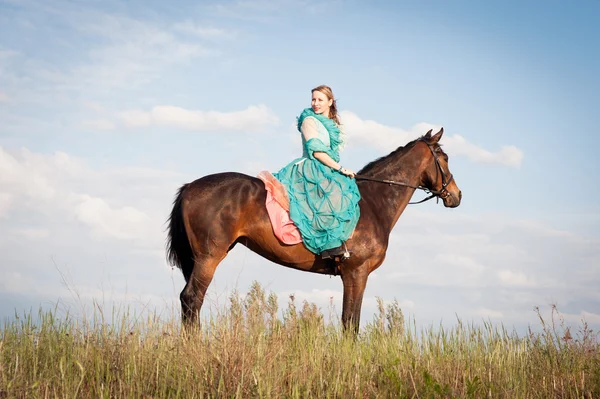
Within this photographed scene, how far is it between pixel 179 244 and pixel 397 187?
9.84ft

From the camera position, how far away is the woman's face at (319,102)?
8.50 m

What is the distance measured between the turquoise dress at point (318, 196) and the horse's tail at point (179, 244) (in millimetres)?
1298

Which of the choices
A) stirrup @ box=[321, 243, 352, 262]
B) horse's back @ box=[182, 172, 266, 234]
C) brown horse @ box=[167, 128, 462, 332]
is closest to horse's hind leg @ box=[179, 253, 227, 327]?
brown horse @ box=[167, 128, 462, 332]

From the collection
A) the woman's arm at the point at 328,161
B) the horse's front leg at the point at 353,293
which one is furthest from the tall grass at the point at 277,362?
the woman's arm at the point at 328,161

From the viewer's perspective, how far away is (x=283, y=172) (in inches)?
324

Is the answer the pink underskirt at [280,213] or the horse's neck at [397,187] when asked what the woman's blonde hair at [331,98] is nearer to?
the horse's neck at [397,187]

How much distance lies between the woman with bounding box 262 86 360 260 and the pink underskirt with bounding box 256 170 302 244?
0.19 ft

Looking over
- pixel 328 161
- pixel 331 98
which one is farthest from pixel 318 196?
pixel 331 98

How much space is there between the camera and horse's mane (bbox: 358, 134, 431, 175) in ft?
29.1

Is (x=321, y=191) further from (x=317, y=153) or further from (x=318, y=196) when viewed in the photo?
(x=317, y=153)

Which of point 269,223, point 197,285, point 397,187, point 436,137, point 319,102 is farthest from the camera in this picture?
point 436,137

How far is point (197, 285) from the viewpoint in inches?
302

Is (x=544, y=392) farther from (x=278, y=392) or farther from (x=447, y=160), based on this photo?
(x=447, y=160)

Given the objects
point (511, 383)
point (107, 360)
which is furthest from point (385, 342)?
point (107, 360)
